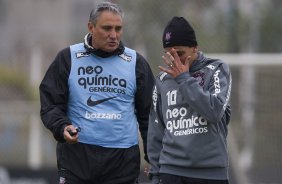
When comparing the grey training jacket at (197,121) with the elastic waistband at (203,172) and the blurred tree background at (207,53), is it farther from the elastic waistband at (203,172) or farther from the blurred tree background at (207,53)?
the blurred tree background at (207,53)

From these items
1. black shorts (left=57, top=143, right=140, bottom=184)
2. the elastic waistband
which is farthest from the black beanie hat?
black shorts (left=57, top=143, right=140, bottom=184)

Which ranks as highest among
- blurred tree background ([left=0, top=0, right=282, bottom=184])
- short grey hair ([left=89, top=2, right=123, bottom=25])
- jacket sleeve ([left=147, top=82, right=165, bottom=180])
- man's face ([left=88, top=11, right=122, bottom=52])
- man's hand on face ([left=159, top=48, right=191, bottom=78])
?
short grey hair ([left=89, top=2, right=123, bottom=25])

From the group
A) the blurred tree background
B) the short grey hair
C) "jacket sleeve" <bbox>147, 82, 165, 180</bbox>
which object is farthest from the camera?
the blurred tree background

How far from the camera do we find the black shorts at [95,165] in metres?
6.71

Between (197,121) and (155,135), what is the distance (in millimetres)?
399

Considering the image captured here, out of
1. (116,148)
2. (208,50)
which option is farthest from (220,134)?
(208,50)

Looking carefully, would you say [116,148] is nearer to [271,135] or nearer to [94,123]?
[94,123]

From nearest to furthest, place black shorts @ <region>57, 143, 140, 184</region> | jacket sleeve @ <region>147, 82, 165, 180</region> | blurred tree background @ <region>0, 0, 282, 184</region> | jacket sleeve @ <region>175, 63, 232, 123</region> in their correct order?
jacket sleeve @ <region>175, 63, 232, 123</region>, jacket sleeve @ <region>147, 82, 165, 180</region>, black shorts @ <region>57, 143, 140, 184</region>, blurred tree background @ <region>0, 0, 282, 184</region>

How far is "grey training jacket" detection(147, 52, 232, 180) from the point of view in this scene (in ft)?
20.0

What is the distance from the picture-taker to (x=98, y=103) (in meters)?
6.79

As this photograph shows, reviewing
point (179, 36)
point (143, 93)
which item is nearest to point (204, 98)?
point (179, 36)

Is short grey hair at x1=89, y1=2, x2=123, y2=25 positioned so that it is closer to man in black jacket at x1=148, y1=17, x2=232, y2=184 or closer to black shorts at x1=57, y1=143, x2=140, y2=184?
man in black jacket at x1=148, y1=17, x2=232, y2=184

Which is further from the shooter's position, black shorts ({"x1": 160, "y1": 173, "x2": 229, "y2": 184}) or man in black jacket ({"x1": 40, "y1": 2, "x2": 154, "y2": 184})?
man in black jacket ({"x1": 40, "y1": 2, "x2": 154, "y2": 184})

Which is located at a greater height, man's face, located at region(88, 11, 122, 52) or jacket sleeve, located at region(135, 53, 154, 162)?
man's face, located at region(88, 11, 122, 52)
